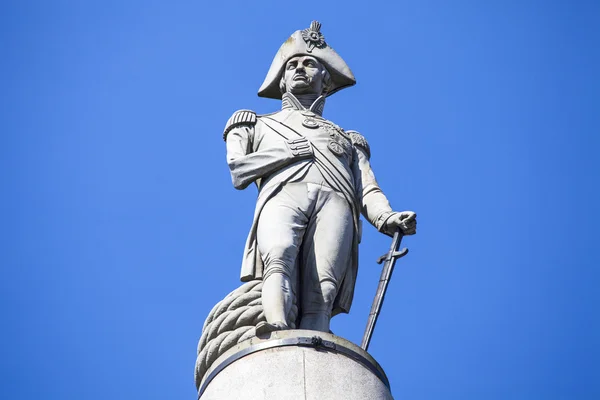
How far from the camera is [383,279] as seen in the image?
11336 millimetres

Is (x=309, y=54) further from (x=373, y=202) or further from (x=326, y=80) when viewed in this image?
(x=373, y=202)

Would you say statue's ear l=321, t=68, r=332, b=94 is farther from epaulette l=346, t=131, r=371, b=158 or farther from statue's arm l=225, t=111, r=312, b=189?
statue's arm l=225, t=111, r=312, b=189

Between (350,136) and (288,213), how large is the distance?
2.04 metres

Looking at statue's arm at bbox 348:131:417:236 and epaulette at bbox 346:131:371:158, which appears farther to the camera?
epaulette at bbox 346:131:371:158

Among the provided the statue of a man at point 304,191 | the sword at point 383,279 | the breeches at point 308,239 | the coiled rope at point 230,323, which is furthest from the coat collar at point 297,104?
the coiled rope at point 230,323

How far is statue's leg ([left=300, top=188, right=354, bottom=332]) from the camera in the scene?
1085 cm

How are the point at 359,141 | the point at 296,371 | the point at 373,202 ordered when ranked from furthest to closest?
1. the point at 359,141
2. the point at 373,202
3. the point at 296,371

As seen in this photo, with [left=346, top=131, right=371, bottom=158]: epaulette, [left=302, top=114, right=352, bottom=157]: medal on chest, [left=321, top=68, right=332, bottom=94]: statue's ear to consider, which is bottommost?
[left=302, top=114, right=352, bottom=157]: medal on chest

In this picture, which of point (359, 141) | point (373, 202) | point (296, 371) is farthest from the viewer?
point (359, 141)

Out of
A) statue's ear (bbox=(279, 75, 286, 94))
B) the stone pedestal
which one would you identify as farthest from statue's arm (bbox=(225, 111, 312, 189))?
the stone pedestal

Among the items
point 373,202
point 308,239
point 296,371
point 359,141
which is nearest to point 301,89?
point 359,141

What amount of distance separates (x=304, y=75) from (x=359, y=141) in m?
1.01

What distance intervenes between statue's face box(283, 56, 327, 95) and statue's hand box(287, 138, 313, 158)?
132 cm

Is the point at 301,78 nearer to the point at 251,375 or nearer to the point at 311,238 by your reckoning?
the point at 311,238
